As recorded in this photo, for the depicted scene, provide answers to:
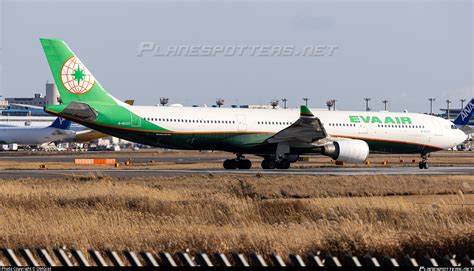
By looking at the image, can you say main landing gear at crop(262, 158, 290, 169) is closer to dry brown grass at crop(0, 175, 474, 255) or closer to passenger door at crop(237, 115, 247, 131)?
passenger door at crop(237, 115, 247, 131)

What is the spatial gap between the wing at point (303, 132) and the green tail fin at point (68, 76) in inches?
385

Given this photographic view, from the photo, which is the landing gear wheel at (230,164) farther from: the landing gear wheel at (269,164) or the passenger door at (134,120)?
the passenger door at (134,120)

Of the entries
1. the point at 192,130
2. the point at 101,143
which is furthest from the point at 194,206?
the point at 101,143

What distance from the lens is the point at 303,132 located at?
46375 millimetres

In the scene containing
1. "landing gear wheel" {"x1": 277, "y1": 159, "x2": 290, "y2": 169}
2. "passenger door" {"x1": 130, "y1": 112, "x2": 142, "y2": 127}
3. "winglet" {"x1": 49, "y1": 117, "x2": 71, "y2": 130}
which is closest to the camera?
"passenger door" {"x1": 130, "y1": 112, "x2": 142, "y2": 127}

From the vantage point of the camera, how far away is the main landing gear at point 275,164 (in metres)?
47.6

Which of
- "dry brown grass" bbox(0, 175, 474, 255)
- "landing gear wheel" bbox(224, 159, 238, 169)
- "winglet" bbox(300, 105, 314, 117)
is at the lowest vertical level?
"dry brown grass" bbox(0, 175, 474, 255)

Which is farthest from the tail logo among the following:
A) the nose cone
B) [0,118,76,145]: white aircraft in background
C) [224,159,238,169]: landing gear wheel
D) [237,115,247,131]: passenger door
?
[0,118,76,145]: white aircraft in background

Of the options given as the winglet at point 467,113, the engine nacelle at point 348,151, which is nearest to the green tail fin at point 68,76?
the engine nacelle at point 348,151

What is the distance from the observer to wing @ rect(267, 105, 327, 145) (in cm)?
4538

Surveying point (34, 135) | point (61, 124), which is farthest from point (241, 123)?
point (34, 135)

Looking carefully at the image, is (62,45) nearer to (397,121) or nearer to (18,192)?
(18,192)

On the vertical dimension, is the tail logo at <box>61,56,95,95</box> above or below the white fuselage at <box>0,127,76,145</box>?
above

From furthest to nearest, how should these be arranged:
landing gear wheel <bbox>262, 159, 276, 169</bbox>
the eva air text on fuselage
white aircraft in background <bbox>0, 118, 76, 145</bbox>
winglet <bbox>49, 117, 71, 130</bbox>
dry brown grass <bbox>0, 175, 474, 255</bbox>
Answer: white aircraft in background <bbox>0, 118, 76, 145</bbox>
winglet <bbox>49, 117, 71, 130</bbox>
the eva air text on fuselage
landing gear wheel <bbox>262, 159, 276, 169</bbox>
dry brown grass <bbox>0, 175, 474, 255</bbox>
